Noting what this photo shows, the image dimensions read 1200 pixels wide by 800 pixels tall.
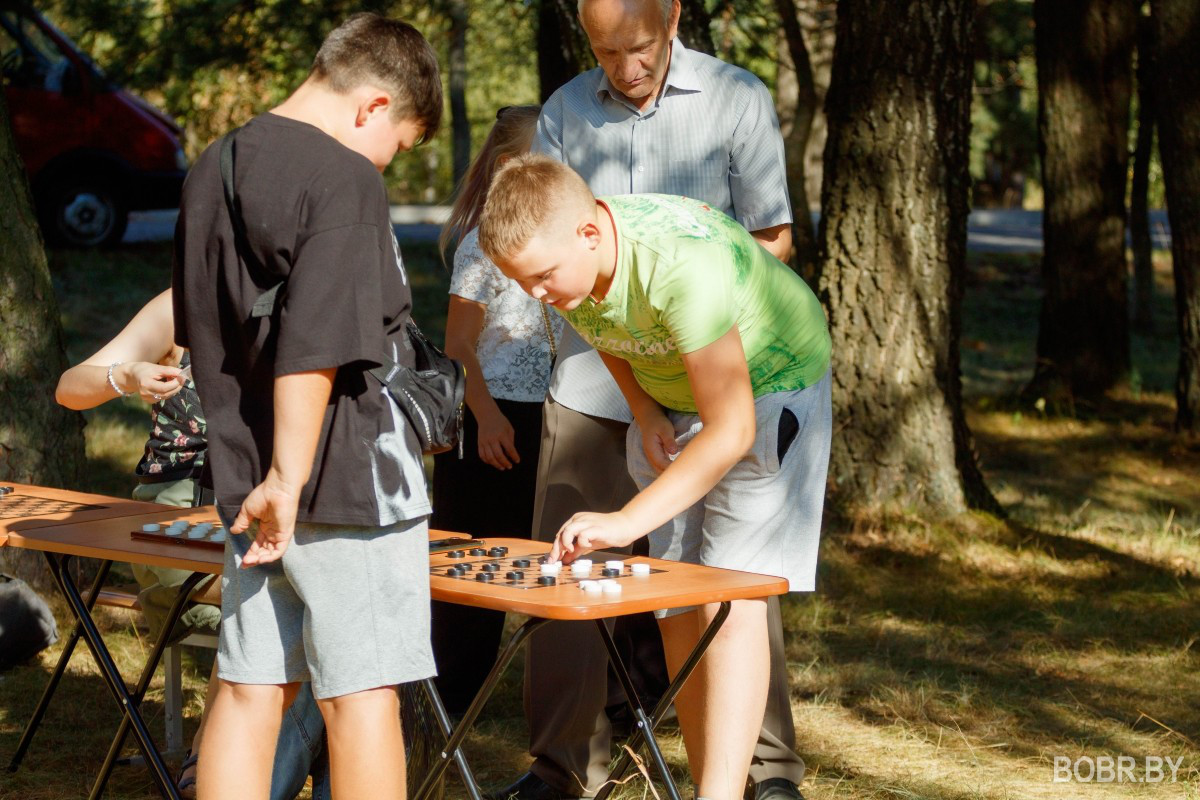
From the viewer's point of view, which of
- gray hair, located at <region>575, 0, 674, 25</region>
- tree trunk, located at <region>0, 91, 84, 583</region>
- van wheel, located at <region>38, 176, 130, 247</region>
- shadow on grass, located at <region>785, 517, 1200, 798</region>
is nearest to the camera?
gray hair, located at <region>575, 0, 674, 25</region>

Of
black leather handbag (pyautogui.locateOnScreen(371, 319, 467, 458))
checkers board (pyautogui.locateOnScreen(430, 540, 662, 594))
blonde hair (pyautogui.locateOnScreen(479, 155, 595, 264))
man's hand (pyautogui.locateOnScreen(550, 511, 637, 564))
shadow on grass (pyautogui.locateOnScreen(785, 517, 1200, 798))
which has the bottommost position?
shadow on grass (pyautogui.locateOnScreen(785, 517, 1200, 798))

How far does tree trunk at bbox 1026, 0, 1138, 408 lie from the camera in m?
8.84

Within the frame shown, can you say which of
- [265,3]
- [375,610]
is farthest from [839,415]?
[265,3]

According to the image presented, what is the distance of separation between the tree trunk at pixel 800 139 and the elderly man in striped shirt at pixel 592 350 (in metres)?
4.20

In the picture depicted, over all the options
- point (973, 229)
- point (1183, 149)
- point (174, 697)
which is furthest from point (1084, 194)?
point (973, 229)

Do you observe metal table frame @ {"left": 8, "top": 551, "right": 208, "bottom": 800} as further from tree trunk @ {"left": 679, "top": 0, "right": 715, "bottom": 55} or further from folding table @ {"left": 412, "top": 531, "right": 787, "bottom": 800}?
tree trunk @ {"left": 679, "top": 0, "right": 715, "bottom": 55}

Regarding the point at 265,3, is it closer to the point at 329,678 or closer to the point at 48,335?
the point at 48,335

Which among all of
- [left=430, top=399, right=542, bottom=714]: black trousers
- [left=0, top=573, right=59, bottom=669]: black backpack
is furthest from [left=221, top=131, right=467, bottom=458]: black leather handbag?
[left=0, top=573, right=59, bottom=669]: black backpack

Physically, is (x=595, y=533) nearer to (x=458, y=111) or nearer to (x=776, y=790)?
(x=776, y=790)

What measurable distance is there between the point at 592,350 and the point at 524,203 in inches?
37.4

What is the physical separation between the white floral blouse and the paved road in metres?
9.17

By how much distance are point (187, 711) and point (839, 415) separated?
10.4ft

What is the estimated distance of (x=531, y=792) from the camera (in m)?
3.43

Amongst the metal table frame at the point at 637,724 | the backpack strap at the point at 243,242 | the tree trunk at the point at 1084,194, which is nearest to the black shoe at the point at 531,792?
the metal table frame at the point at 637,724
